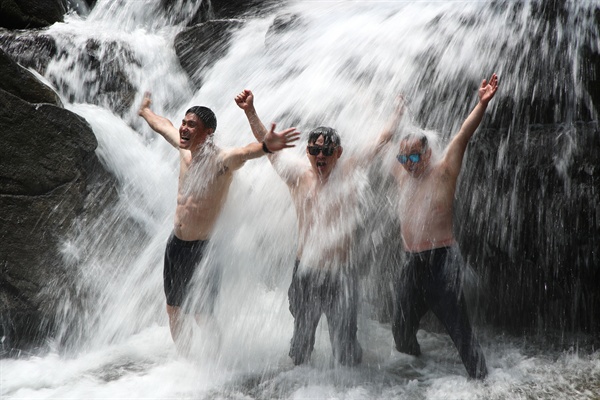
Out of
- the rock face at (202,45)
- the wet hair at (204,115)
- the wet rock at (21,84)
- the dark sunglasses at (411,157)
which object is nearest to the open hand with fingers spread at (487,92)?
the dark sunglasses at (411,157)

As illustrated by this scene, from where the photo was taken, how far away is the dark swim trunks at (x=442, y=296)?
136 inches

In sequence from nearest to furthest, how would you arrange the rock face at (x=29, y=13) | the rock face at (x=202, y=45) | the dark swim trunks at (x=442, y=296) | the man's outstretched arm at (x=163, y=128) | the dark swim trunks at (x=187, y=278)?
the dark swim trunks at (x=442, y=296) < the dark swim trunks at (x=187, y=278) < the man's outstretched arm at (x=163, y=128) < the rock face at (x=202, y=45) < the rock face at (x=29, y=13)

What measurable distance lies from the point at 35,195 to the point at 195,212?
1796 millimetres

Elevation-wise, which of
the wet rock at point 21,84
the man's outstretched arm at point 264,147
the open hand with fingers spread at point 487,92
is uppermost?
the wet rock at point 21,84

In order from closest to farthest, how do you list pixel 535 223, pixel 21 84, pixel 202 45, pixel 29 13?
pixel 535 223 < pixel 21 84 < pixel 202 45 < pixel 29 13

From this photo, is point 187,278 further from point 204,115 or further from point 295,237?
point 204,115

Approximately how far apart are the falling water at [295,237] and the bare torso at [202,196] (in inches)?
10.9

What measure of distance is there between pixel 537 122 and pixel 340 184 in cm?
175

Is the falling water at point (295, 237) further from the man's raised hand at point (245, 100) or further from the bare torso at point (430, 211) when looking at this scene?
the man's raised hand at point (245, 100)

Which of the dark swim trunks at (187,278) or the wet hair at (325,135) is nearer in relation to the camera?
the wet hair at (325,135)

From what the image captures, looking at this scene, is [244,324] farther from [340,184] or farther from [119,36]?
[119,36]

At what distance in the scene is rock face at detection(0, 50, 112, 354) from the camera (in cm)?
439

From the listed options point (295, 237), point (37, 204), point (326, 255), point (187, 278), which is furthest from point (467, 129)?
point (37, 204)

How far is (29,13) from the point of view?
767 cm
